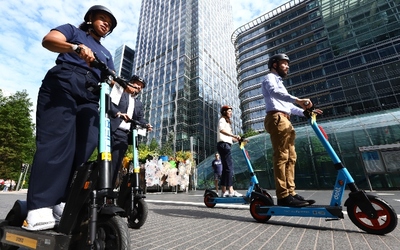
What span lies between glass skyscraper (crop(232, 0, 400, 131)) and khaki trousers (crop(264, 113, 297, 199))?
49.0 metres

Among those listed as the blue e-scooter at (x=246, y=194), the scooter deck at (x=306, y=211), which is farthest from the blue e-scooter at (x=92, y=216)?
the blue e-scooter at (x=246, y=194)

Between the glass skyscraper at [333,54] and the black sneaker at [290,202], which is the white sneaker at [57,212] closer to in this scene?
the black sneaker at [290,202]

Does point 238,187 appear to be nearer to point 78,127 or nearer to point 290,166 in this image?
point 290,166

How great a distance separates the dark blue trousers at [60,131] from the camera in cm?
137

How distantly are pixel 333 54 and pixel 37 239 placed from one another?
192 feet

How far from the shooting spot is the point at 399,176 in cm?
1014

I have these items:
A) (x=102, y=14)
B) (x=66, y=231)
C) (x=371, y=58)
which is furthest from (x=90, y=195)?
(x=371, y=58)

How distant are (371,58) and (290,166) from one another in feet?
169

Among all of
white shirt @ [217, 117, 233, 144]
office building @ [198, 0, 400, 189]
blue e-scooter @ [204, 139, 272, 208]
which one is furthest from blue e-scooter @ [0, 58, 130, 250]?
office building @ [198, 0, 400, 189]

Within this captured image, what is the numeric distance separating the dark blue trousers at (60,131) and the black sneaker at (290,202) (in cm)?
232

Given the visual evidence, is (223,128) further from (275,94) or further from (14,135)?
(14,135)

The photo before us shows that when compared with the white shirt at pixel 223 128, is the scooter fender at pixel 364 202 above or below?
below

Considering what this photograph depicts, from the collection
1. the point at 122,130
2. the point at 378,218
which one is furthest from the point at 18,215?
the point at 378,218

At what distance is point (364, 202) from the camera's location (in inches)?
82.7
